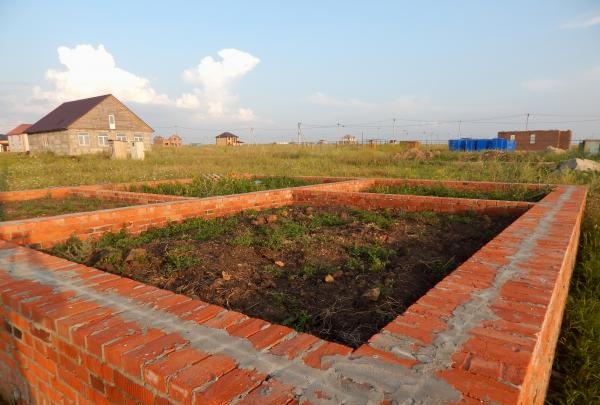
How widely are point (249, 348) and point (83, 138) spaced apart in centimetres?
3251

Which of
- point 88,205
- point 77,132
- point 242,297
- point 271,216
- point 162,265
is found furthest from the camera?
point 77,132

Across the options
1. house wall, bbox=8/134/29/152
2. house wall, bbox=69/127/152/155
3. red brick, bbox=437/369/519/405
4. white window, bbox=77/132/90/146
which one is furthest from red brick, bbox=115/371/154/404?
house wall, bbox=8/134/29/152

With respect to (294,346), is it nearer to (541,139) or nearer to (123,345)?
(123,345)

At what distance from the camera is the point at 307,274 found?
301 cm

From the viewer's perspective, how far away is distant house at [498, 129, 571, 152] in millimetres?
34844

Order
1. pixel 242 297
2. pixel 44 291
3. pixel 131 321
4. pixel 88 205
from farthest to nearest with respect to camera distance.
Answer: pixel 88 205, pixel 242 297, pixel 44 291, pixel 131 321

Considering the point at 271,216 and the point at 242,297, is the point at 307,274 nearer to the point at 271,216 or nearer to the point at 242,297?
the point at 242,297

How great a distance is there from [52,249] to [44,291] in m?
2.07

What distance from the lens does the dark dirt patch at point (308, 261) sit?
94.9 inches

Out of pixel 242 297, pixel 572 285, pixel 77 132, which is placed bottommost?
pixel 572 285

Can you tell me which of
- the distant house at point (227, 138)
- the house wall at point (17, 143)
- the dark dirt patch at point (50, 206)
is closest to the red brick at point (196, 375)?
the dark dirt patch at point (50, 206)

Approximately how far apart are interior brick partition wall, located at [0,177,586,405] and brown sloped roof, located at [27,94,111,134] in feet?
102

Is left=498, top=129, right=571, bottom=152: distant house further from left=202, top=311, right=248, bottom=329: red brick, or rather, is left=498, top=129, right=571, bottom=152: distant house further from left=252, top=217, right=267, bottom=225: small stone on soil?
left=202, top=311, right=248, bottom=329: red brick

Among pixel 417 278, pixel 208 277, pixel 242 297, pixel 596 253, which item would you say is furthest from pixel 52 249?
pixel 596 253
